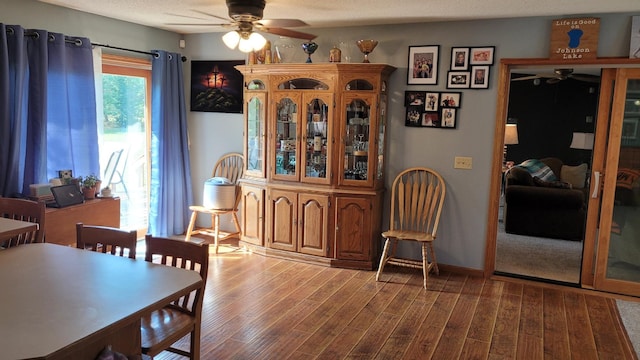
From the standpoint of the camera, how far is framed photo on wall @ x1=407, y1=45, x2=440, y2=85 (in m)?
4.59

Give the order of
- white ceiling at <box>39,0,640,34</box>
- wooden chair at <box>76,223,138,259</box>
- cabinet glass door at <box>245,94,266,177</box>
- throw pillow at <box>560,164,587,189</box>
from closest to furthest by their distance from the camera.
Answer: wooden chair at <box>76,223,138,259</box>
white ceiling at <box>39,0,640,34</box>
cabinet glass door at <box>245,94,266,177</box>
throw pillow at <box>560,164,587,189</box>

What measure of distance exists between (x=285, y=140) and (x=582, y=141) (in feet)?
17.1

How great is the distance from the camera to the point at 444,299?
13.2 ft

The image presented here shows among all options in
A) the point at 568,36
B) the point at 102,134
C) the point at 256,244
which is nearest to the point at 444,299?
the point at 256,244

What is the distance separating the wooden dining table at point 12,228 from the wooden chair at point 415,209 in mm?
2838

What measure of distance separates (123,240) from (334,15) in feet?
9.31

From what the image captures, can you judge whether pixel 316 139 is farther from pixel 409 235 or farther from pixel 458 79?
pixel 458 79

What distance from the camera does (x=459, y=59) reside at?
4.49 m

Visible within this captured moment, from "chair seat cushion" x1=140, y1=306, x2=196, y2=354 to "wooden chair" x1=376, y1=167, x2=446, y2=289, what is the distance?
2.46m

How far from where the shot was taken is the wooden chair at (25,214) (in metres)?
2.83

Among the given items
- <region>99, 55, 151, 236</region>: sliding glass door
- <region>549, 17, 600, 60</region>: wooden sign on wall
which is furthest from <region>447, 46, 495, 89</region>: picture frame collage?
<region>99, 55, 151, 236</region>: sliding glass door

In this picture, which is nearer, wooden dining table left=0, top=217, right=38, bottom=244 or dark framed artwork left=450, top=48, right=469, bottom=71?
wooden dining table left=0, top=217, right=38, bottom=244

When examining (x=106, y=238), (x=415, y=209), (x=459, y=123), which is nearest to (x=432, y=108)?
(x=459, y=123)

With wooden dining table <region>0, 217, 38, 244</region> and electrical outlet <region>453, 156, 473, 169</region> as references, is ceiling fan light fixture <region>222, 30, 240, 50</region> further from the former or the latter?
electrical outlet <region>453, 156, 473, 169</region>
